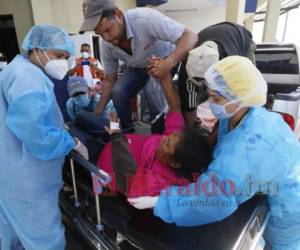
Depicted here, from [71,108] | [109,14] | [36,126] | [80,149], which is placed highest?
[109,14]

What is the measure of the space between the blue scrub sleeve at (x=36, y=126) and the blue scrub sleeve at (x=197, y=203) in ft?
1.73

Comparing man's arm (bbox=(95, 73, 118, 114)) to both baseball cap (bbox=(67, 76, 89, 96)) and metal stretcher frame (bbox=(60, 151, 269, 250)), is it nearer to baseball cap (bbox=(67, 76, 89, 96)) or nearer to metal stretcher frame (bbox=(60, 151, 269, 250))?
baseball cap (bbox=(67, 76, 89, 96))

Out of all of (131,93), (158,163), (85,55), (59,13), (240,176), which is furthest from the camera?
(59,13)

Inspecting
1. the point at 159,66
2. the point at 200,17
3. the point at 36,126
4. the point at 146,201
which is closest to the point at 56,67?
the point at 36,126

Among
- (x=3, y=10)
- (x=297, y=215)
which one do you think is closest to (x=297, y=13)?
(x=3, y=10)

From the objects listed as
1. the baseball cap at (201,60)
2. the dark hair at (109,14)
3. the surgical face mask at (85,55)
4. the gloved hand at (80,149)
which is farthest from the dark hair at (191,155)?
the surgical face mask at (85,55)

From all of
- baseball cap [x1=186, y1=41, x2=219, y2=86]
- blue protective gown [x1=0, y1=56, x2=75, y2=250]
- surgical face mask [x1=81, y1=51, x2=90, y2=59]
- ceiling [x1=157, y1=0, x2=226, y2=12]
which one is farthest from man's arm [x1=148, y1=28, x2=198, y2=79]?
ceiling [x1=157, y1=0, x2=226, y2=12]

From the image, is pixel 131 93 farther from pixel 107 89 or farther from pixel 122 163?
pixel 122 163

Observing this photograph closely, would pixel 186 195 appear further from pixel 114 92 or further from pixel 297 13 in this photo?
pixel 297 13

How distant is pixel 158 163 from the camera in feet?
4.06

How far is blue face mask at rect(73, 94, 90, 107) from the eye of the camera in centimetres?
210

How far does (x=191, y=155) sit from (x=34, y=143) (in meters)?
0.69

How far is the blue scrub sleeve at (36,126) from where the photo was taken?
1.04 metres

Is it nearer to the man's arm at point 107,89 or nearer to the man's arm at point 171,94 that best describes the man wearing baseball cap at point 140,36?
the man's arm at point 171,94
